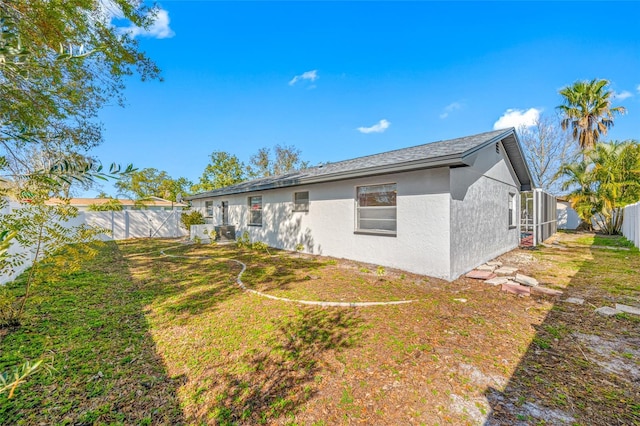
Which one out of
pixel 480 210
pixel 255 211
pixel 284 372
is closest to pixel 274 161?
pixel 255 211

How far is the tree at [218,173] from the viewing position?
28.3m

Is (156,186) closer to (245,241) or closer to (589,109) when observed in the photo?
(245,241)

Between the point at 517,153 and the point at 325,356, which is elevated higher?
the point at 517,153

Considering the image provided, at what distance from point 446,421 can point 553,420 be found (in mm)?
920

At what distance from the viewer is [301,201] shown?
1023 cm

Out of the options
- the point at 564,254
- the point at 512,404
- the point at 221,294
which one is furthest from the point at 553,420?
the point at 564,254

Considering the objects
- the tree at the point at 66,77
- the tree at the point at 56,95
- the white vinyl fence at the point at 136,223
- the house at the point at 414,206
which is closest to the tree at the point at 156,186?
the white vinyl fence at the point at 136,223

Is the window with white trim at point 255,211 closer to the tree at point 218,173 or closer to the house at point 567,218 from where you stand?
the tree at point 218,173

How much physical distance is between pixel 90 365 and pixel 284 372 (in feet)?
7.47

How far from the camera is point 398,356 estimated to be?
317cm

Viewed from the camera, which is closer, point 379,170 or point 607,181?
point 379,170

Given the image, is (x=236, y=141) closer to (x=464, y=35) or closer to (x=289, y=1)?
(x=289, y=1)

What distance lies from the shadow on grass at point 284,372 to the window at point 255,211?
8.65 m

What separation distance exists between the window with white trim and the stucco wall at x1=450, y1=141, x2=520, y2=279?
845 centimetres
